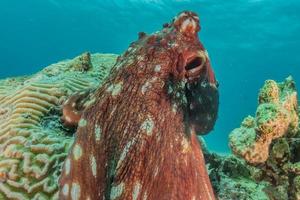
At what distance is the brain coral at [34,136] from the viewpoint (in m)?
3.75

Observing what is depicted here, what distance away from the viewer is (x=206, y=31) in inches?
1730

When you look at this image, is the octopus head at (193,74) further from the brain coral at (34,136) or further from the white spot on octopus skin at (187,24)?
the brain coral at (34,136)

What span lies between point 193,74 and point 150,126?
60 cm

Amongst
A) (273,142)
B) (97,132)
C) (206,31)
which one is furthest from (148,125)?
(206,31)

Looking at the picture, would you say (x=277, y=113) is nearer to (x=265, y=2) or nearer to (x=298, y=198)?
(x=298, y=198)

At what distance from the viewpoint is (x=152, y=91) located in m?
2.80

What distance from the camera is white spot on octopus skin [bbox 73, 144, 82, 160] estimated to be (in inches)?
114

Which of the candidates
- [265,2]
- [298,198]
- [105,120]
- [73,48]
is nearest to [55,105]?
[105,120]

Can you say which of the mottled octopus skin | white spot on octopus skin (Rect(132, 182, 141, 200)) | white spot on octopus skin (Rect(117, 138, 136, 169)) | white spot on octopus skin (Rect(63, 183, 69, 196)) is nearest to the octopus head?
the mottled octopus skin

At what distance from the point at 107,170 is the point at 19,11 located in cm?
8654

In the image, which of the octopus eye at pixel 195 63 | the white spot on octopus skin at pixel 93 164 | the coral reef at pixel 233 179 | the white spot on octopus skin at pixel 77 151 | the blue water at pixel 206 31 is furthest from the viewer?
the blue water at pixel 206 31

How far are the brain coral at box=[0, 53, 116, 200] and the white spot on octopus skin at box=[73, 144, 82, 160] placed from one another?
0.92 meters

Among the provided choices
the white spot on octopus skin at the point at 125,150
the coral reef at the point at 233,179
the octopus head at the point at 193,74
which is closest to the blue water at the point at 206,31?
the coral reef at the point at 233,179

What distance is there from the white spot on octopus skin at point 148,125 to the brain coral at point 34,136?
4.87 ft
